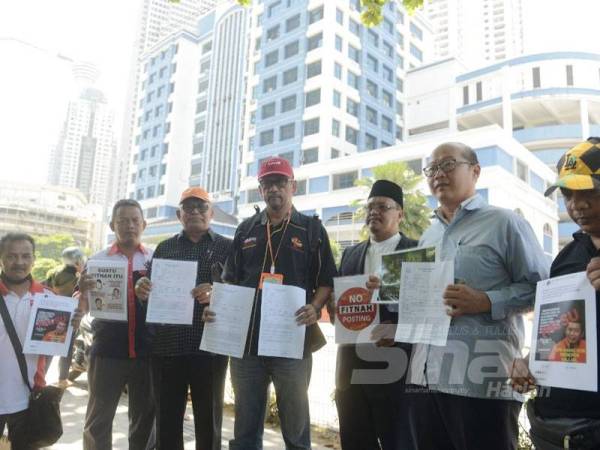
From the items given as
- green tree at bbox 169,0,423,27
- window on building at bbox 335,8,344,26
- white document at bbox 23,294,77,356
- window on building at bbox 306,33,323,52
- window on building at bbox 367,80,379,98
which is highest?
window on building at bbox 335,8,344,26

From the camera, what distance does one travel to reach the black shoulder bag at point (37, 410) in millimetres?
3162

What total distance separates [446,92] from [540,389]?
1868 inches

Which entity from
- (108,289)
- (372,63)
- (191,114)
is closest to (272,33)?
A: (372,63)

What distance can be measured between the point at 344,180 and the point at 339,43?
13676 millimetres

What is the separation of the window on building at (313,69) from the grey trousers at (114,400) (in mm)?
39329

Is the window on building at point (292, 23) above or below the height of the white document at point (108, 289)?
above

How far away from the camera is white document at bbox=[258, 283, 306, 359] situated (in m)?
2.89

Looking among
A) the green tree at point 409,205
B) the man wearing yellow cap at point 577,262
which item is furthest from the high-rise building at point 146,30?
the man wearing yellow cap at point 577,262

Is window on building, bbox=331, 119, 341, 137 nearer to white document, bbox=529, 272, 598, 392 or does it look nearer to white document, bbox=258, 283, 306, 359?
white document, bbox=258, 283, 306, 359

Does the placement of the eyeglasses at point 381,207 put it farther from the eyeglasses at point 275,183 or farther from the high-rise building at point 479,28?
the high-rise building at point 479,28

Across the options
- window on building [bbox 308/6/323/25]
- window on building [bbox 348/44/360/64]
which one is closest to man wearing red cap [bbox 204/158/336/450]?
window on building [bbox 308/6/323/25]

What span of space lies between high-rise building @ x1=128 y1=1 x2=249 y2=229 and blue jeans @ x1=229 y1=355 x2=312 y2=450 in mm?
50413

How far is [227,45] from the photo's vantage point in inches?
2312

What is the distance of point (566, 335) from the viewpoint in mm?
1848
